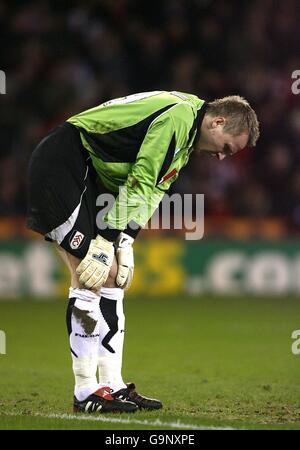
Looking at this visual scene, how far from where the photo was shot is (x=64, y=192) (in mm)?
5176

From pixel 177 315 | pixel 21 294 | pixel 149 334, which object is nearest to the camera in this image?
pixel 149 334

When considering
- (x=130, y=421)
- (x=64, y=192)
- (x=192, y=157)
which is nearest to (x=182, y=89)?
(x=192, y=157)

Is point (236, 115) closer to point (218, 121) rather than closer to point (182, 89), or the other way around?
point (218, 121)

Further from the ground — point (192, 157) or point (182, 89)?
point (182, 89)

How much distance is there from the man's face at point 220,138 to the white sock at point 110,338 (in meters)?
0.97

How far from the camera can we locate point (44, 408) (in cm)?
525

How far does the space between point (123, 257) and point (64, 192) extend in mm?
479

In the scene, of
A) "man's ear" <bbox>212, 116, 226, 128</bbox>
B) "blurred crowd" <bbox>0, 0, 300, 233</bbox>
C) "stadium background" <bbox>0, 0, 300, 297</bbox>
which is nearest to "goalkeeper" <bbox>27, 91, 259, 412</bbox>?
"man's ear" <bbox>212, 116, 226, 128</bbox>

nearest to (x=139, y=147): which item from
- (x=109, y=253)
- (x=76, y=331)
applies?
(x=109, y=253)

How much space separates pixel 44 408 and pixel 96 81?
793cm

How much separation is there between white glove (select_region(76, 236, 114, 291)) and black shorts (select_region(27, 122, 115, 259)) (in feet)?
0.36

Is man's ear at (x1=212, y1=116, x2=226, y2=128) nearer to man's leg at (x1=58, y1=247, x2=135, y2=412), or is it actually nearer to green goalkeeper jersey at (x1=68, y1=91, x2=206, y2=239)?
green goalkeeper jersey at (x1=68, y1=91, x2=206, y2=239)

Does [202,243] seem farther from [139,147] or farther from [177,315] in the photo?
[139,147]

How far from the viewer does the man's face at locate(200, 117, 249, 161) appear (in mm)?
5180
